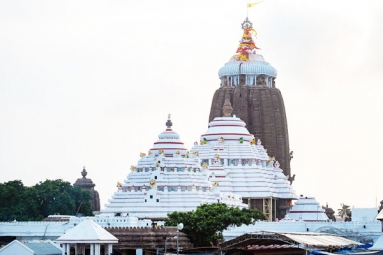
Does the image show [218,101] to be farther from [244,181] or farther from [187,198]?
[187,198]

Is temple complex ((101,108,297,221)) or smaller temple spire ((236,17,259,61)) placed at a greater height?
smaller temple spire ((236,17,259,61))

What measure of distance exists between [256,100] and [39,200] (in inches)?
1197

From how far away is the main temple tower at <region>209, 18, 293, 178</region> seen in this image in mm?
157125

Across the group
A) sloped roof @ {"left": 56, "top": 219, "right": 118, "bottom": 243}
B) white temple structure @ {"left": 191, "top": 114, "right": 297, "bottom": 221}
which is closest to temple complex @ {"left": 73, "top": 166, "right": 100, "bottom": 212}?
white temple structure @ {"left": 191, "top": 114, "right": 297, "bottom": 221}

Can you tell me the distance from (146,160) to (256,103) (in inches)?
1320

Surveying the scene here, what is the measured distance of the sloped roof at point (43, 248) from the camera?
9101cm

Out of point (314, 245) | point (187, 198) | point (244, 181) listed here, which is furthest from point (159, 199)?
point (314, 245)

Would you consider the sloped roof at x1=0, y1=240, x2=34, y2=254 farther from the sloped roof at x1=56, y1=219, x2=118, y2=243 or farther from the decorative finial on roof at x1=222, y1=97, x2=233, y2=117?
the decorative finial on roof at x1=222, y1=97, x2=233, y2=117

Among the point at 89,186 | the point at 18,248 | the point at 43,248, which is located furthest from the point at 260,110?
the point at 18,248

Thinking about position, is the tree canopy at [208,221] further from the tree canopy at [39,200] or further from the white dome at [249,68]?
the white dome at [249,68]

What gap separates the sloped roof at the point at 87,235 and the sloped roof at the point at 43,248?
2.79 m

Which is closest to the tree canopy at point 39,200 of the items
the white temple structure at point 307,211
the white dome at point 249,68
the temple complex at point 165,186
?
the temple complex at point 165,186

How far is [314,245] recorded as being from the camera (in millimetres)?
84688

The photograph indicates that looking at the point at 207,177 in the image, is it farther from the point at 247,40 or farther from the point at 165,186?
the point at 247,40
